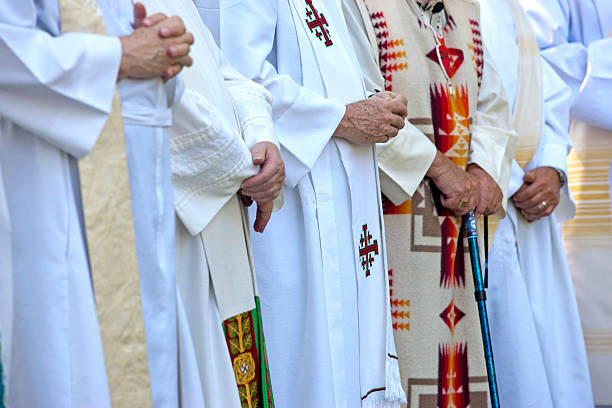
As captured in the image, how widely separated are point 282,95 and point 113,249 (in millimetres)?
1214

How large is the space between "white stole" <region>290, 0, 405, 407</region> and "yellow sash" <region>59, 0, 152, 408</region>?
121cm

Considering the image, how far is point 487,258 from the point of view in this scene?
4516mm

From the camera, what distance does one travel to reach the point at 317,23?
3.39 metres

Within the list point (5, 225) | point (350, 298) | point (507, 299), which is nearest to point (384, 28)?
point (350, 298)

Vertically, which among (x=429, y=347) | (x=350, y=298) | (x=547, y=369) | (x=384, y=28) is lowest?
(x=547, y=369)

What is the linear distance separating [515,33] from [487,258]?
1.32 meters

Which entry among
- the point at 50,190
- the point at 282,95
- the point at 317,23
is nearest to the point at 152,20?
the point at 50,190

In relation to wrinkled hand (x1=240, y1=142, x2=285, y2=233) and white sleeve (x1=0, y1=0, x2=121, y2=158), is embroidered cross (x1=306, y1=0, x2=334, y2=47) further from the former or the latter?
white sleeve (x1=0, y1=0, x2=121, y2=158)

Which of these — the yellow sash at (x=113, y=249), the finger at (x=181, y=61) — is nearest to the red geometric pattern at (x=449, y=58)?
the finger at (x=181, y=61)

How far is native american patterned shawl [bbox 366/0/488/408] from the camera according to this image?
144 inches

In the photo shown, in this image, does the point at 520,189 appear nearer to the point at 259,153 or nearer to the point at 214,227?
the point at 259,153

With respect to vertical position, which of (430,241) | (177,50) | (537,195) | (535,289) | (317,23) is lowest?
(535,289)

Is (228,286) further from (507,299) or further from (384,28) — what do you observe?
(507,299)

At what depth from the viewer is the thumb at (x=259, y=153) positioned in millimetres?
2680
